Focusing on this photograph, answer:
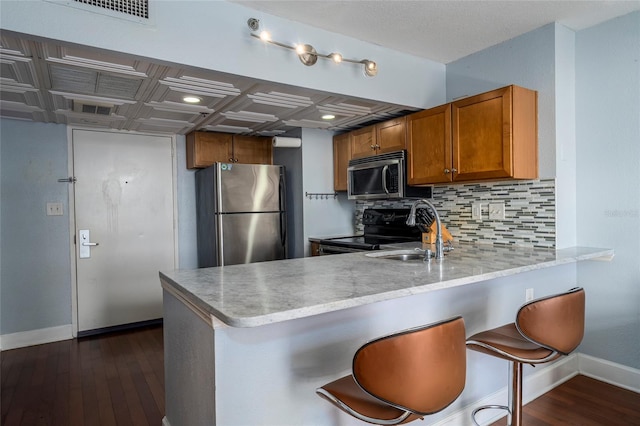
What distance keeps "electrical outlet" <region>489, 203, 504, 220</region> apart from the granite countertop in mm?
525

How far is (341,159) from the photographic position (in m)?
3.93

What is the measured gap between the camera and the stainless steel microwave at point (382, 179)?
3.14m

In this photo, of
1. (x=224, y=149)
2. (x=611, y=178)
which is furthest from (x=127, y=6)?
(x=611, y=178)

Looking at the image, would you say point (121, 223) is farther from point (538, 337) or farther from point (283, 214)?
point (538, 337)

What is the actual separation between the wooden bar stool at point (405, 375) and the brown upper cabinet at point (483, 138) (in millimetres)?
1560

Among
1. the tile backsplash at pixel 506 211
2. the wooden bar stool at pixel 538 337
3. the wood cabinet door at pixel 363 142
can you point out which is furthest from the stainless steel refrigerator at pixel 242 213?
the wooden bar stool at pixel 538 337

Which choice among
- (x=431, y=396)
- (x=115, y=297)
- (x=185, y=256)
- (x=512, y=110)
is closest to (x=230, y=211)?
(x=185, y=256)

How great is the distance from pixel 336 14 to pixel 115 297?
10.8ft

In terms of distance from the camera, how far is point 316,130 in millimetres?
3900

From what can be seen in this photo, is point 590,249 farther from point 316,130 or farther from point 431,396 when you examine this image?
point 316,130

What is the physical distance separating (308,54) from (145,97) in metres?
1.20

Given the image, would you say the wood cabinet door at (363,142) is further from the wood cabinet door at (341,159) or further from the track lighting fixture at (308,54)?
the track lighting fixture at (308,54)

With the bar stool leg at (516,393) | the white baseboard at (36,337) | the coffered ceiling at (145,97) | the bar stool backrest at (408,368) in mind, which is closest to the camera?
the bar stool backrest at (408,368)

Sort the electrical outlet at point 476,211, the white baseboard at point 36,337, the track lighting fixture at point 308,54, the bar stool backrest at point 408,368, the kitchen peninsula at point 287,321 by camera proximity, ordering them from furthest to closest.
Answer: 1. the white baseboard at point 36,337
2. the electrical outlet at point 476,211
3. the track lighting fixture at point 308,54
4. the kitchen peninsula at point 287,321
5. the bar stool backrest at point 408,368
